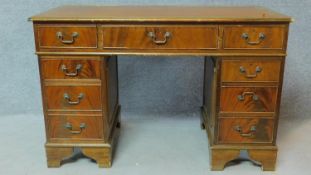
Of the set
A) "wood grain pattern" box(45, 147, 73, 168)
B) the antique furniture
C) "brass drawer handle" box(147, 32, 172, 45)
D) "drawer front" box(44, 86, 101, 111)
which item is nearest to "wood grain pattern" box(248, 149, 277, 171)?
the antique furniture

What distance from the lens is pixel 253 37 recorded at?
1.66 meters

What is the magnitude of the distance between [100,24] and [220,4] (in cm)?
96

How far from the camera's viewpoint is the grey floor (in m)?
1.88

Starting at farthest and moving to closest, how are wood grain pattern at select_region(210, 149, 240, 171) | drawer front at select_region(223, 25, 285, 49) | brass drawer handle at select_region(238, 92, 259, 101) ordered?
1. wood grain pattern at select_region(210, 149, 240, 171)
2. brass drawer handle at select_region(238, 92, 259, 101)
3. drawer front at select_region(223, 25, 285, 49)

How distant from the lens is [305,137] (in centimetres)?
224

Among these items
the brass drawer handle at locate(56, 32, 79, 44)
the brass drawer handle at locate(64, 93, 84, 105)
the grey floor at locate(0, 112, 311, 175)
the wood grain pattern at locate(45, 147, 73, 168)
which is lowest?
the grey floor at locate(0, 112, 311, 175)

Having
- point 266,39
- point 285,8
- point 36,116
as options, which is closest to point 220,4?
point 285,8

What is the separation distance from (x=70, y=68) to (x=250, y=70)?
2.82ft

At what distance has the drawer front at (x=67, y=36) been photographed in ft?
5.45

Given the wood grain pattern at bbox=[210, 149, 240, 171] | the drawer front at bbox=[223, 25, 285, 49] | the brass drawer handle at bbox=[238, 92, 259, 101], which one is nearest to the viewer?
the drawer front at bbox=[223, 25, 285, 49]

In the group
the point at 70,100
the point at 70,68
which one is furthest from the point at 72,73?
the point at 70,100

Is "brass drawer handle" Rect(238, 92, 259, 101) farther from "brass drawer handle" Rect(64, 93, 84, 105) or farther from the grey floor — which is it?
"brass drawer handle" Rect(64, 93, 84, 105)

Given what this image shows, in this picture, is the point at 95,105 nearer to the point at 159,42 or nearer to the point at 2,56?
the point at 159,42

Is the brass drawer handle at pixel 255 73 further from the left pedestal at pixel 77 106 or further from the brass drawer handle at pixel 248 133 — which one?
the left pedestal at pixel 77 106
